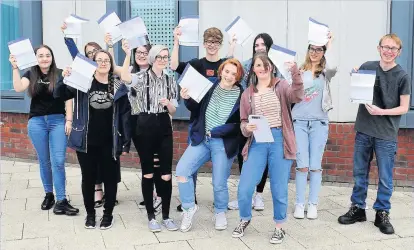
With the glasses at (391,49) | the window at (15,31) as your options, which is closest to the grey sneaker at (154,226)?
the glasses at (391,49)

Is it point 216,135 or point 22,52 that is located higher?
point 22,52

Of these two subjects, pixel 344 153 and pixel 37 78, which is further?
pixel 344 153

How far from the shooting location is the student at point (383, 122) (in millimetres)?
4766

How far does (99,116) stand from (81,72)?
1.57ft

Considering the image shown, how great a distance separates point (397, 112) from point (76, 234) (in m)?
3.36

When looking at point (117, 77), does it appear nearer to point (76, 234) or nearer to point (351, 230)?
point (76, 234)

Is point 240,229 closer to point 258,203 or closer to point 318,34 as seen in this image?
point 258,203

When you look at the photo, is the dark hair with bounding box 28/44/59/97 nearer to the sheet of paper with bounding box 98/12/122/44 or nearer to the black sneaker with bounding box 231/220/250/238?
the sheet of paper with bounding box 98/12/122/44

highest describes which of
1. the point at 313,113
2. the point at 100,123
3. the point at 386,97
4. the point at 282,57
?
the point at 282,57

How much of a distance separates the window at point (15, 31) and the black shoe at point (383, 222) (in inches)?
231

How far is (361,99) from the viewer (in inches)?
188

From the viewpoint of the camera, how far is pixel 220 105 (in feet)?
16.0

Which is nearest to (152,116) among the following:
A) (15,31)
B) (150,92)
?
(150,92)

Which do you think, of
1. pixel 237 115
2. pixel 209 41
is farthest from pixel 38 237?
pixel 209 41
